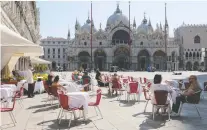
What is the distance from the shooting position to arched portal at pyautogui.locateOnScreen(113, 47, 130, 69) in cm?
8281

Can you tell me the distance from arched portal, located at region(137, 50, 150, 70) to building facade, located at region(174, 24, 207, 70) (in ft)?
36.4

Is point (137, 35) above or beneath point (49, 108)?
above

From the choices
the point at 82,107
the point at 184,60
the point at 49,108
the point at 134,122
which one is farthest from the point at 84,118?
the point at 184,60

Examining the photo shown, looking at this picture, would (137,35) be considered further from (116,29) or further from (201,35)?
(201,35)

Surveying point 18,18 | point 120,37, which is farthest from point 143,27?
point 18,18

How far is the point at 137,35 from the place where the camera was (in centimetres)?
8575

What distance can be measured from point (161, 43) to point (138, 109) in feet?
251

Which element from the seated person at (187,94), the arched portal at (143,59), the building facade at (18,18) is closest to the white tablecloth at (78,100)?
the seated person at (187,94)

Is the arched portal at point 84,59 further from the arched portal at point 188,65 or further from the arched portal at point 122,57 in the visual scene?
the arched portal at point 188,65

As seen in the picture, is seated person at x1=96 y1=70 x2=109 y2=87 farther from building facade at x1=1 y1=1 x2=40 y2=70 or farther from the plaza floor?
the plaza floor

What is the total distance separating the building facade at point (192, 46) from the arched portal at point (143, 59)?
1109 cm

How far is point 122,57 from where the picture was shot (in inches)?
3280

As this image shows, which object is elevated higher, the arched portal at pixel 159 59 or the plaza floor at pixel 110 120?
the arched portal at pixel 159 59

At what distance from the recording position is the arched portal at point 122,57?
82812 mm
